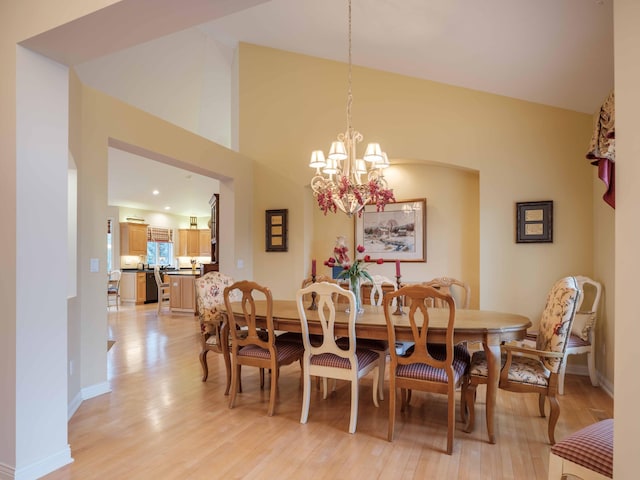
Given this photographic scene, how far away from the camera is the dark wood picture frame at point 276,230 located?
5.73m

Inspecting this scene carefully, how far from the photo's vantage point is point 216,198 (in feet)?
22.6

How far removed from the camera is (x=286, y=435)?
273 centimetres

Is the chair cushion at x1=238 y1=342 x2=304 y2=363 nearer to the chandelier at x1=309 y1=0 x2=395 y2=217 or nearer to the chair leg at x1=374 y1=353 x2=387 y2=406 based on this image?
the chair leg at x1=374 y1=353 x2=387 y2=406

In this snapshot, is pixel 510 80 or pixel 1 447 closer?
pixel 1 447

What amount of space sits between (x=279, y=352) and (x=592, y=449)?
2.17 meters

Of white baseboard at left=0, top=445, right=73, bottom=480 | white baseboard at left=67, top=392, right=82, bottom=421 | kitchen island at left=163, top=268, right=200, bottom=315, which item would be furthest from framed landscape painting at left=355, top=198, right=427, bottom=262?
kitchen island at left=163, top=268, right=200, bottom=315

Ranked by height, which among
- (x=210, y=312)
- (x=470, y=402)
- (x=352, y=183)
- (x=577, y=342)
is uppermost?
(x=352, y=183)

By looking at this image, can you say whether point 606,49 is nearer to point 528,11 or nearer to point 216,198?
point 528,11

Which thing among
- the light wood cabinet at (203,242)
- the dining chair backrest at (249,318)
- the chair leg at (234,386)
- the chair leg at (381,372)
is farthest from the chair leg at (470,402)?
the light wood cabinet at (203,242)

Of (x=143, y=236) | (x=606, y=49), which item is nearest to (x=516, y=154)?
(x=606, y=49)

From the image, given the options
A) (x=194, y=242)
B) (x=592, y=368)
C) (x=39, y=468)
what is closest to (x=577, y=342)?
(x=592, y=368)

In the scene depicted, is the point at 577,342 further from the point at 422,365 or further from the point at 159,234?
the point at 159,234

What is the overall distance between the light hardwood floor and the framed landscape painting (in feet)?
6.23

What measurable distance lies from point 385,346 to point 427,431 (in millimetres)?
710
